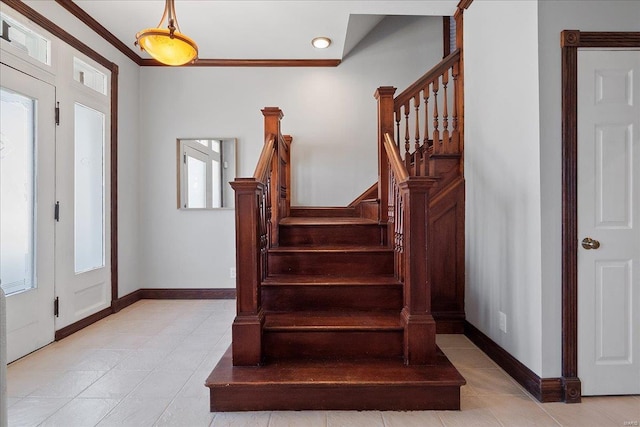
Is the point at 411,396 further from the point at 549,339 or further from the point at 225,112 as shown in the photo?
the point at 225,112

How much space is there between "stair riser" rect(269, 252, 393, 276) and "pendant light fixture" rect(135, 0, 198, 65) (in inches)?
60.3

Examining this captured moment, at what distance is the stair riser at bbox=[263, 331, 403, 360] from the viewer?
2324 mm

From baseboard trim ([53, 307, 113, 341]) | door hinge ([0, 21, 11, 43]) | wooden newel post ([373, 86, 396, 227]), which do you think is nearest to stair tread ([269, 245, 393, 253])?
wooden newel post ([373, 86, 396, 227])

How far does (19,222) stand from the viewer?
2783mm

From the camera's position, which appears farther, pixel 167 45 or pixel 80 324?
pixel 80 324

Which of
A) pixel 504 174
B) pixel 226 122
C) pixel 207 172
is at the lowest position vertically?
pixel 504 174

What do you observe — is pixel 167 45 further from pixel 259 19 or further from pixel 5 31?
pixel 259 19

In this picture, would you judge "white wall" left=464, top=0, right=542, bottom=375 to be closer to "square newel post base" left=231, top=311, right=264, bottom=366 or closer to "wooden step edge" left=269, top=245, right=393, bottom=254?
"wooden step edge" left=269, top=245, right=393, bottom=254

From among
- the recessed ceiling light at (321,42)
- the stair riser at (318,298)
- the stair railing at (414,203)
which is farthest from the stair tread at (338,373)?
the recessed ceiling light at (321,42)

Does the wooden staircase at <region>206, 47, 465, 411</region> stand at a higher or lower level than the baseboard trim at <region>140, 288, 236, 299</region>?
higher

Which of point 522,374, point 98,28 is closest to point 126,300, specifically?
point 98,28

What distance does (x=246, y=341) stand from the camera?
7.23 ft

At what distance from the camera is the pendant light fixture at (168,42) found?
2.04 meters

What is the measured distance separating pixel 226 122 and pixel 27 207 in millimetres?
2266
